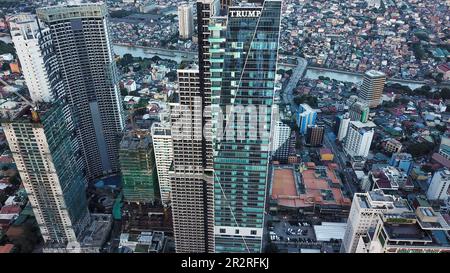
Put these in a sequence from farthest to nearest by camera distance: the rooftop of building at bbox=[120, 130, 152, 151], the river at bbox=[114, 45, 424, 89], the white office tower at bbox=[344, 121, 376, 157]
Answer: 1. the river at bbox=[114, 45, 424, 89]
2. the white office tower at bbox=[344, 121, 376, 157]
3. the rooftop of building at bbox=[120, 130, 152, 151]

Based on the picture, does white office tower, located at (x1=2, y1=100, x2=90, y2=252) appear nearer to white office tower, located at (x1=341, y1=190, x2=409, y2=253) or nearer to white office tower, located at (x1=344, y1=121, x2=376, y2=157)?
A: white office tower, located at (x1=341, y1=190, x2=409, y2=253)

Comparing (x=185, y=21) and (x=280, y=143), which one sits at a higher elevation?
(x=185, y=21)

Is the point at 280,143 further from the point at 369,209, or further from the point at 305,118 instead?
the point at 369,209

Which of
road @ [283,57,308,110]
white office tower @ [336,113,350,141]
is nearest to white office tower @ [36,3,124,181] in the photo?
white office tower @ [336,113,350,141]

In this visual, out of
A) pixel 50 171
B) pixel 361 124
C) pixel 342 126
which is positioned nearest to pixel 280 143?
pixel 342 126

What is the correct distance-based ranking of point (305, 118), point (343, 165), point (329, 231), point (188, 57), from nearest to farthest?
1. point (329, 231)
2. point (343, 165)
3. point (305, 118)
4. point (188, 57)

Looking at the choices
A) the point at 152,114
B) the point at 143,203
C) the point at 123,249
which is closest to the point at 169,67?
the point at 152,114
